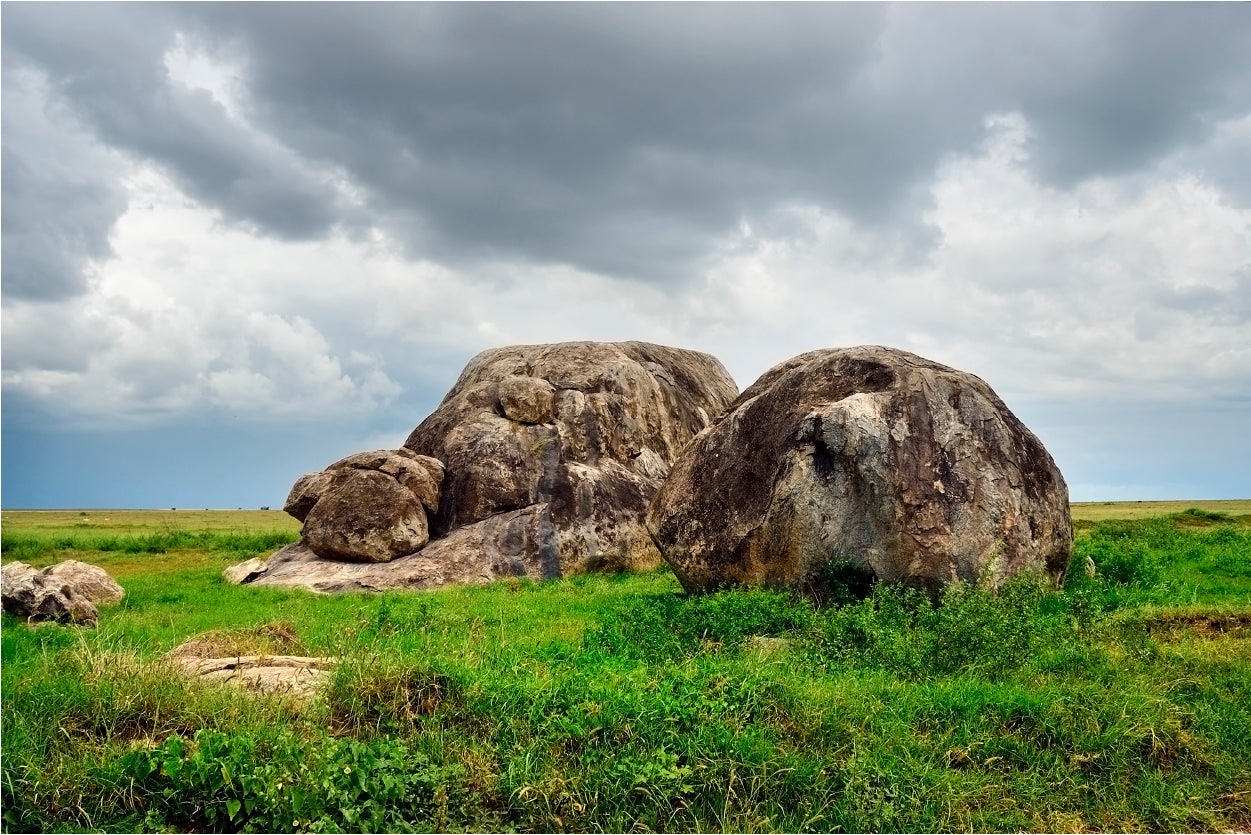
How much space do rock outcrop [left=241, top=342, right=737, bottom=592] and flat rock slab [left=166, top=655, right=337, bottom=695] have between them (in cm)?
1151

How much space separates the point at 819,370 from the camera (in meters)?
16.7

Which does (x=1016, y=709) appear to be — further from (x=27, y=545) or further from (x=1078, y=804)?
(x=27, y=545)

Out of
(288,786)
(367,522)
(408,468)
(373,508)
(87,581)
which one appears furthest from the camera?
(408,468)

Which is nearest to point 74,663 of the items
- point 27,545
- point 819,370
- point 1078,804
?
point 1078,804

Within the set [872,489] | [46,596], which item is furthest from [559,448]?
[46,596]

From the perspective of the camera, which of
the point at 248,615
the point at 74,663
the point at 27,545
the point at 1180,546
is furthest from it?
the point at 27,545

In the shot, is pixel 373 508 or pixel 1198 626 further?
pixel 373 508

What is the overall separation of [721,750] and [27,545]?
34.3 metres

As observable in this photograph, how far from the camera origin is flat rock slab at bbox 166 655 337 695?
28.0 ft

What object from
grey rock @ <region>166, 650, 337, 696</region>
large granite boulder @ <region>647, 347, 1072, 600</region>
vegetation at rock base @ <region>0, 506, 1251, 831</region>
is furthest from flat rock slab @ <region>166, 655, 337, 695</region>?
large granite boulder @ <region>647, 347, 1072, 600</region>

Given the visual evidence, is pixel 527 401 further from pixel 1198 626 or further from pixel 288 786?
pixel 288 786

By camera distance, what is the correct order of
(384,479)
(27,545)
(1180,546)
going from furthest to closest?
(27,545) < (384,479) < (1180,546)

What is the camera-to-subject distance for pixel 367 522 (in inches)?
885

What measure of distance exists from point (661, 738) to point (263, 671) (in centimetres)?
426
